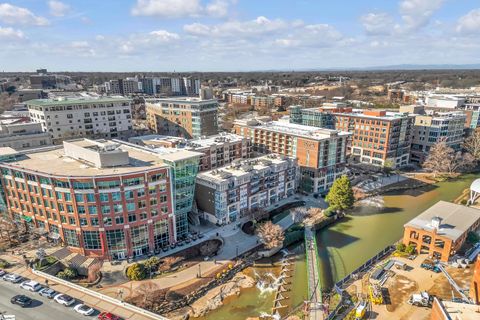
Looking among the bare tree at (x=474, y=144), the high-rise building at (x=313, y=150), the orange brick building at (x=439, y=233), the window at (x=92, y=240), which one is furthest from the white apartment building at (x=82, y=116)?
the bare tree at (x=474, y=144)

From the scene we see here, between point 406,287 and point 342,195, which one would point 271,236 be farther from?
point 342,195

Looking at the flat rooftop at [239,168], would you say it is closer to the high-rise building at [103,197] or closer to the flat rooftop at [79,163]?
the high-rise building at [103,197]

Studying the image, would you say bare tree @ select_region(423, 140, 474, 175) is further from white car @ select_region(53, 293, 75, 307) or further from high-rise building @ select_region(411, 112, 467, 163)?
white car @ select_region(53, 293, 75, 307)

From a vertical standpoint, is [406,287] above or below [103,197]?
below

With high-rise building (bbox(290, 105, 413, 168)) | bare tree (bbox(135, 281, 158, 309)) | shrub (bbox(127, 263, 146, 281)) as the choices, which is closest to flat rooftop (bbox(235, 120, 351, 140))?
high-rise building (bbox(290, 105, 413, 168))

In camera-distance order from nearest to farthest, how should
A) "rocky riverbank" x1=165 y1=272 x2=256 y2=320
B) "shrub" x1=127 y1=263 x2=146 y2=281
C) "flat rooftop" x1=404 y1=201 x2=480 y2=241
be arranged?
"rocky riverbank" x1=165 y1=272 x2=256 y2=320, "shrub" x1=127 y1=263 x2=146 y2=281, "flat rooftop" x1=404 y1=201 x2=480 y2=241

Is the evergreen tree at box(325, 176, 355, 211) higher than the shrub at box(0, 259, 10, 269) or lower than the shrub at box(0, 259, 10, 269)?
higher

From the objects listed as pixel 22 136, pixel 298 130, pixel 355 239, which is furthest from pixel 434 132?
pixel 22 136

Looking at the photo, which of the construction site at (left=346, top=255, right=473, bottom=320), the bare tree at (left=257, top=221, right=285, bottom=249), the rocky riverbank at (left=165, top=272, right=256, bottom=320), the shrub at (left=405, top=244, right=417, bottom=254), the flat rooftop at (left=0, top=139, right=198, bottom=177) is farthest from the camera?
the bare tree at (left=257, top=221, right=285, bottom=249)
